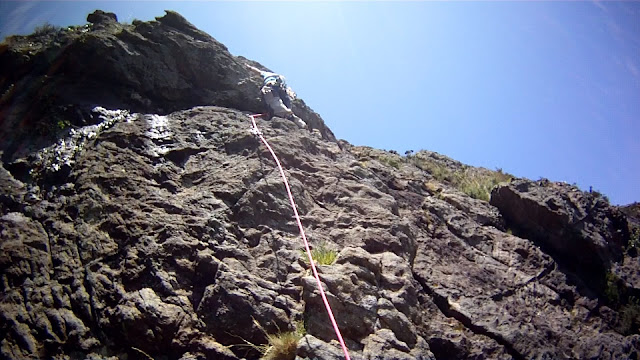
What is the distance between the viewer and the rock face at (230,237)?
13.2ft

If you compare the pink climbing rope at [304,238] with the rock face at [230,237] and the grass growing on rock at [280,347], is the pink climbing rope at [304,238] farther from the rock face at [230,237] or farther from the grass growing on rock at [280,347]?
the grass growing on rock at [280,347]

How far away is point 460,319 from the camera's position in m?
5.24

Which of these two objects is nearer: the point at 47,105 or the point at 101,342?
the point at 101,342

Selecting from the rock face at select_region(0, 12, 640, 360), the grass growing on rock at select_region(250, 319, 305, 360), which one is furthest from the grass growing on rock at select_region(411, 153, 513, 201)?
the grass growing on rock at select_region(250, 319, 305, 360)

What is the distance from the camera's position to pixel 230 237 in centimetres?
516

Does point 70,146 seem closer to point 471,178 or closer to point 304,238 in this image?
point 304,238

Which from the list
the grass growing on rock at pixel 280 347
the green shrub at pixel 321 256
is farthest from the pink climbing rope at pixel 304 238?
the grass growing on rock at pixel 280 347

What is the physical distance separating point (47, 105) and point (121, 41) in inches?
90.0

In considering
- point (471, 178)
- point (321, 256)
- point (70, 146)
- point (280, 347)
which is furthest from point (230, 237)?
point (471, 178)

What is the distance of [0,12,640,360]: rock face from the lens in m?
4.01

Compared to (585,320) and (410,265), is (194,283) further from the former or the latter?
(585,320)

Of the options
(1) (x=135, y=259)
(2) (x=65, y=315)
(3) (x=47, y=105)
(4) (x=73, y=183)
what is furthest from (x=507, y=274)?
(3) (x=47, y=105)

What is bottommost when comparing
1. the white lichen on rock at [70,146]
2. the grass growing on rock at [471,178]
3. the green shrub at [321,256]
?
the green shrub at [321,256]

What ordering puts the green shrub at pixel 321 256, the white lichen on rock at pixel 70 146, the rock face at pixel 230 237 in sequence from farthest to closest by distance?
1. the white lichen on rock at pixel 70 146
2. the green shrub at pixel 321 256
3. the rock face at pixel 230 237
